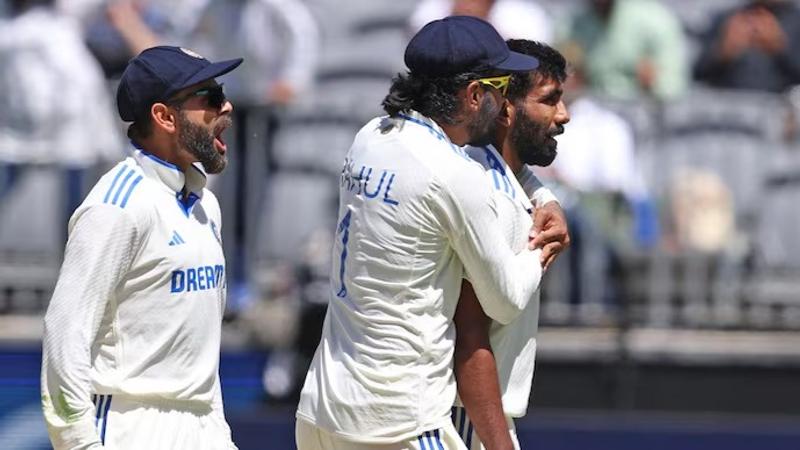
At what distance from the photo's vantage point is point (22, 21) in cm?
898

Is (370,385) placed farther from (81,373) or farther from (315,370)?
(81,373)

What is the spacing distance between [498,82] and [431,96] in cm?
17

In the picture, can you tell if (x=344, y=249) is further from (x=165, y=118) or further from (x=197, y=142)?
(x=165, y=118)

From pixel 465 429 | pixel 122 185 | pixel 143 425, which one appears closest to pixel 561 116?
pixel 465 429

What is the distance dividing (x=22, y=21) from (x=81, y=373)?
18.5 feet

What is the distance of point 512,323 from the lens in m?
4.17

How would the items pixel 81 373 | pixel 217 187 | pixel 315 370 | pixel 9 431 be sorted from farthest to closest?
pixel 217 187, pixel 9 431, pixel 315 370, pixel 81 373

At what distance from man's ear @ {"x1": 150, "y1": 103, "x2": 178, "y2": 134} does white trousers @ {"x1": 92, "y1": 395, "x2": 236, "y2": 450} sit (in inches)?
27.3

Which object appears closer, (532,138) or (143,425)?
(143,425)

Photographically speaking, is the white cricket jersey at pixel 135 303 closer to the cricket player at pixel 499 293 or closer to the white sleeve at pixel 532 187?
the cricket player at pixel 499 293

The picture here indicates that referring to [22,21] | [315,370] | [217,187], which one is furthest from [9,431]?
[315,370]

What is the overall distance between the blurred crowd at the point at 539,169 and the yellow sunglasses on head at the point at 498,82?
433 centimetres

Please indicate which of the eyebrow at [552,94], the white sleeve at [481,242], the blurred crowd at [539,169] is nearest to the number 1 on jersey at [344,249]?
the white sleeve at [481,242]

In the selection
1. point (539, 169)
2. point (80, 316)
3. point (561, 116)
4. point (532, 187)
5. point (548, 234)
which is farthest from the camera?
point (539, 169)
